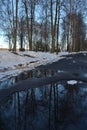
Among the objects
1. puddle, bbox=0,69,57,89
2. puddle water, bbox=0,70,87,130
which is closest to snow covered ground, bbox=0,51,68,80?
puddle, bbox=0,69,57,89

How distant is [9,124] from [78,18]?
6123 centimetres

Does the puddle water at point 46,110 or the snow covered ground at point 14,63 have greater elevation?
the puddle water at point 46,110

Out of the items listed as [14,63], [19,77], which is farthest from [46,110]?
[14,63]

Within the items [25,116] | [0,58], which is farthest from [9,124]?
[0,58]

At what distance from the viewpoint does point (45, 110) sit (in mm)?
6898

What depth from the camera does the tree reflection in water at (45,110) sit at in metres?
5.68

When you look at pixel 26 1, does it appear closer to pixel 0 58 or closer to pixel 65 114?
pixel 0 58

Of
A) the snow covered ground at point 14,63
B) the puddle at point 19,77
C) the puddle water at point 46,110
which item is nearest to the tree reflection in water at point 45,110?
the puddle water at point 46,110

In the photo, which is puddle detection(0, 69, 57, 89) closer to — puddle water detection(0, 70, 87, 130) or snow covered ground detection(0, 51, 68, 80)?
snow covered ground detection(0, 51, 68, 80)

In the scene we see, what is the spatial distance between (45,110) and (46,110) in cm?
3

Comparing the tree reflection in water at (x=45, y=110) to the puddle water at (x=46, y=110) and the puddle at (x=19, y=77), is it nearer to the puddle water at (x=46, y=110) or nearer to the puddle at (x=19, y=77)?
the puddle water at (x=46, y=110)

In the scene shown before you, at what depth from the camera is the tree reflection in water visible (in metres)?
5.68

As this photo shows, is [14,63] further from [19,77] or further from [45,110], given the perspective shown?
[45,110]

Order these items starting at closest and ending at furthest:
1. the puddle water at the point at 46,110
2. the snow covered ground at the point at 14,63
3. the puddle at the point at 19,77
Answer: the puddle water at the point at 46,110 < the puddle at the point at 19,77 < the snow covered ground at the point at 14,63
